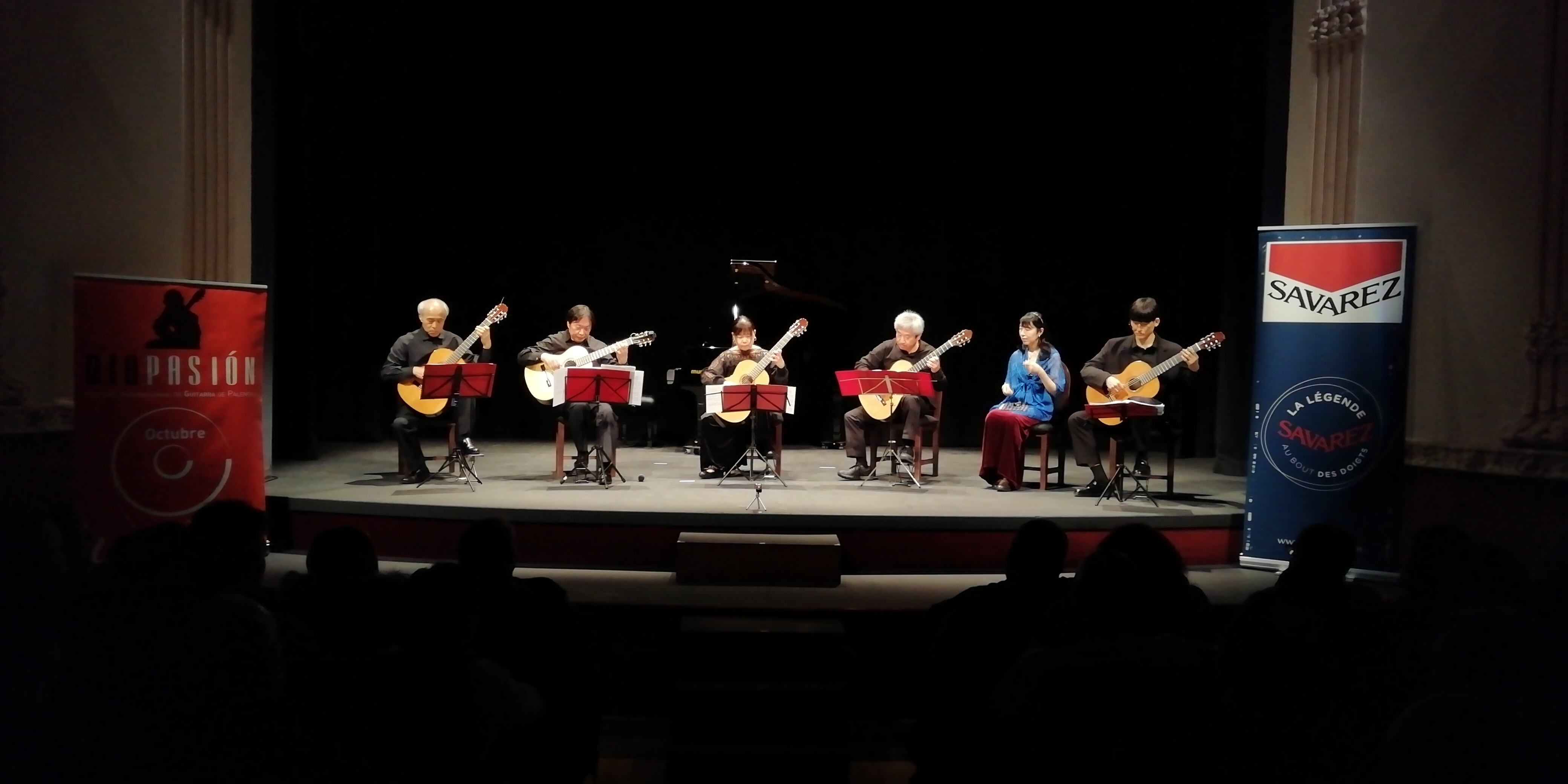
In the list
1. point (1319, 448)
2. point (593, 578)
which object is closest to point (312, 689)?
point (593, 578)

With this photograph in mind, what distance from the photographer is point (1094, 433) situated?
25.1 feet

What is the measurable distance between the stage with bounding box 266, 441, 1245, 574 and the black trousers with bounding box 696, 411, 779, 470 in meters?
0.84

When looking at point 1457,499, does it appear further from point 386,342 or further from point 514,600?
point 386,342

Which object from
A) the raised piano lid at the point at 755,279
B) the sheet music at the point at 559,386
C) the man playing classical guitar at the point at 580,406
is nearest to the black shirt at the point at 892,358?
the raised piano lid at the point at 755,279

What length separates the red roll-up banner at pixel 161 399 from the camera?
16.3 feet

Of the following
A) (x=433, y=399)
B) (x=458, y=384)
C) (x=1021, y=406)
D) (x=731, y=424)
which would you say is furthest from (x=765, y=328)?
(x=458, y=384)

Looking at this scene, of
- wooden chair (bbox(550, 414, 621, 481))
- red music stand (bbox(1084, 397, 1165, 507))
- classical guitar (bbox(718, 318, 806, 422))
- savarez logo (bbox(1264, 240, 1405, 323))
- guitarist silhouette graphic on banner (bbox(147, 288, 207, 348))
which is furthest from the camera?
classical guitar (bbox(718, 318, 806, 422))

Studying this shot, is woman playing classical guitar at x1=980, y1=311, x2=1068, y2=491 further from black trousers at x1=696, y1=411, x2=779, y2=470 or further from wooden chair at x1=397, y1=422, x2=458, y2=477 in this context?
wooden chair at x1=397, y1=422, x2=458, y2=477

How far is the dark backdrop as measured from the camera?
400 inches

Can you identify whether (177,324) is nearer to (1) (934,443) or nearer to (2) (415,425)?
(2) (415,425)

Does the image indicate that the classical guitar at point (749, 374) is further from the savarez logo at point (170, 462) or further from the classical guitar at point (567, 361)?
the savarez logo at point (170, 462)

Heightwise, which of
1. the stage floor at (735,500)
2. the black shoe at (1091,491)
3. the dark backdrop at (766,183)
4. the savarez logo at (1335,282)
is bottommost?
the stage floor at (735,500)

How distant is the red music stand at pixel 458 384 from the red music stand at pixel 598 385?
54 cm

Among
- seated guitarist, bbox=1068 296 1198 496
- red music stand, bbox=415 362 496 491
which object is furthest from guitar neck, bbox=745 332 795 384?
seated guitarist, bbox=1068 296 1198 496
